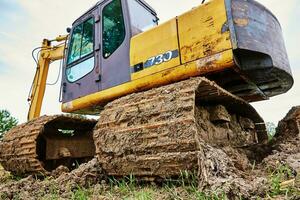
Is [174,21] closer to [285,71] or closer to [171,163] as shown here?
[285,71]

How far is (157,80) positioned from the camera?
10.2 ft

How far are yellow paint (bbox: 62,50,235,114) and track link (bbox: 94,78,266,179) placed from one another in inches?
10.1

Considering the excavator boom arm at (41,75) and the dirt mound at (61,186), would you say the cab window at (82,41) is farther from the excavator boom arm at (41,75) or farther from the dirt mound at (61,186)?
the dirt mound at (61,186)

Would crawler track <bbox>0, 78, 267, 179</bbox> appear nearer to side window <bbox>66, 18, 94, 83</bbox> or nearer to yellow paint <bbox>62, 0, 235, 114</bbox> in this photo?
yellow paint <bbox>62, 0, 235, 114</bbox>

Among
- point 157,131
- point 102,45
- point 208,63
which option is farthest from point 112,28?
point 157,131

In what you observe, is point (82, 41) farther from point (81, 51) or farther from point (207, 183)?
point (207, 183)

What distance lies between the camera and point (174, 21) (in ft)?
10.4

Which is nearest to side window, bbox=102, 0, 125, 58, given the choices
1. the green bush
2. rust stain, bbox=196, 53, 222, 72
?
rust stain, bbox=196, 53, 222, 72

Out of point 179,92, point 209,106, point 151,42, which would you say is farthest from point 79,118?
point 179,92

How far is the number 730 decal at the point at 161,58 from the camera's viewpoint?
3.06 metres

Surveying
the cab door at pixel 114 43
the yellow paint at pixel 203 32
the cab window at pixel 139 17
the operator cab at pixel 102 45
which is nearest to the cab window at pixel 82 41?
the operator cab at pixel 102 45

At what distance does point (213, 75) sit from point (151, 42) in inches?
31.9

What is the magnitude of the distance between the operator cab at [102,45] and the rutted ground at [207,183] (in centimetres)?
125

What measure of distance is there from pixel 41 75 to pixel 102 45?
2.35 meters
